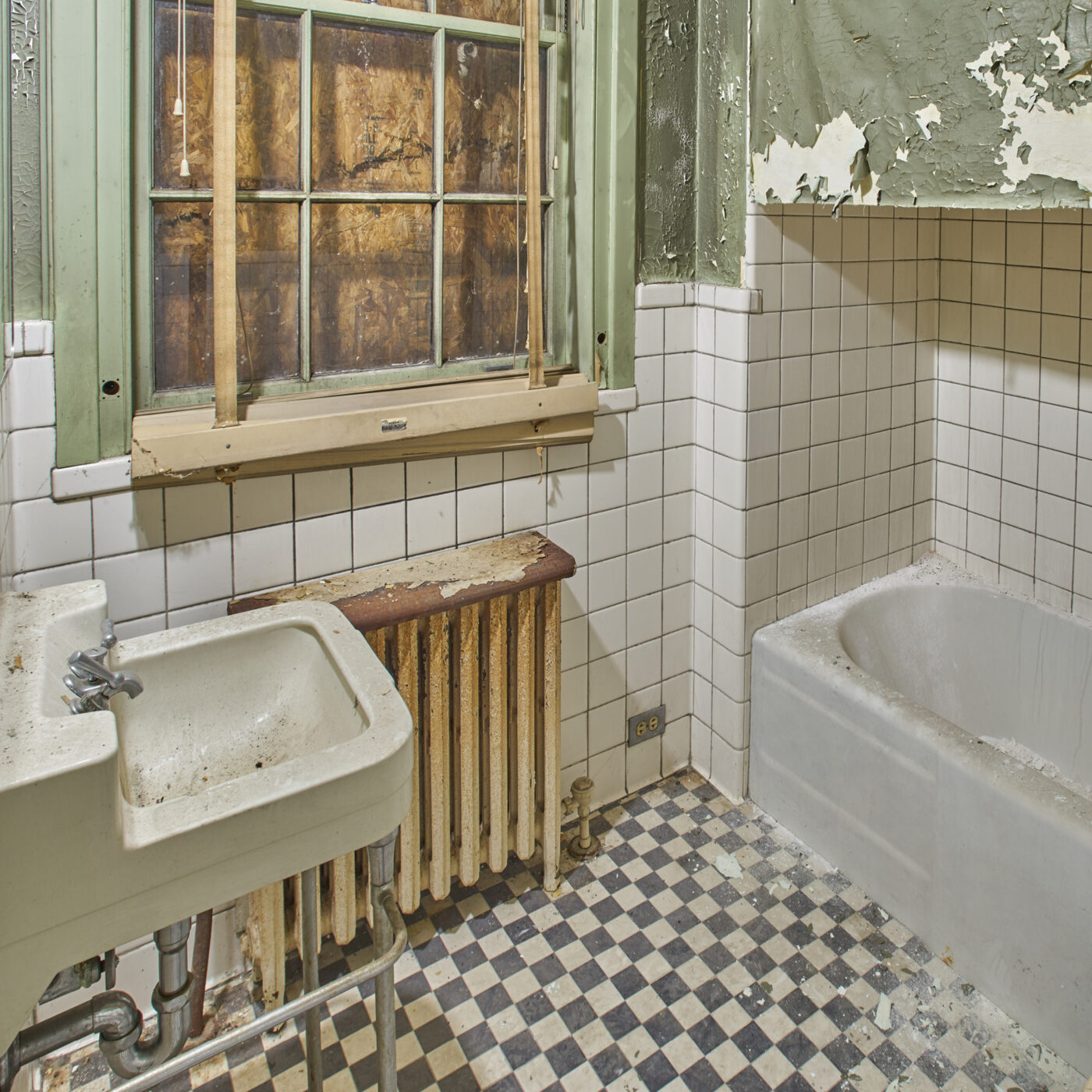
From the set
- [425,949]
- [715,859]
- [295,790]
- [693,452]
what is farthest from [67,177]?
[715,859]

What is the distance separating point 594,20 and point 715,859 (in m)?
1.79

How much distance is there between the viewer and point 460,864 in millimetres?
1844

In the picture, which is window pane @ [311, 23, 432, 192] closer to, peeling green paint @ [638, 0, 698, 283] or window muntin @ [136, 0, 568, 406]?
window muntin @ [136, 0, 568, 406]

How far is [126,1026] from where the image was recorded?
1.09 m

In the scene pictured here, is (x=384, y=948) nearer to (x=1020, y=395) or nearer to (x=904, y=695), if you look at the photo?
(x=904, y=695)

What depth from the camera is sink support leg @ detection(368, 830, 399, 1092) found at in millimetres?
1238

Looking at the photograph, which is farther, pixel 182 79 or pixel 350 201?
pixel 350 201

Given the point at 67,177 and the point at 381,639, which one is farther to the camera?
the point at 381,639

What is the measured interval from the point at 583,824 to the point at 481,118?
1513 mm

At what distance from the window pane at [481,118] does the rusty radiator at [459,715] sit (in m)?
0.72

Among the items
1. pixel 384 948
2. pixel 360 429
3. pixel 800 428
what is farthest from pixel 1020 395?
pixel 384 948

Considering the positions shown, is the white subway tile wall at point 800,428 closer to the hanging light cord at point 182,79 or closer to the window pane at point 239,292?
the window pane at point 239,292

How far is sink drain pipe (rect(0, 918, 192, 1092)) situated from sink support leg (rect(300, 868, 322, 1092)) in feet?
0.87

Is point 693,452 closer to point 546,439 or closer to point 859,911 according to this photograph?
point 546,439
